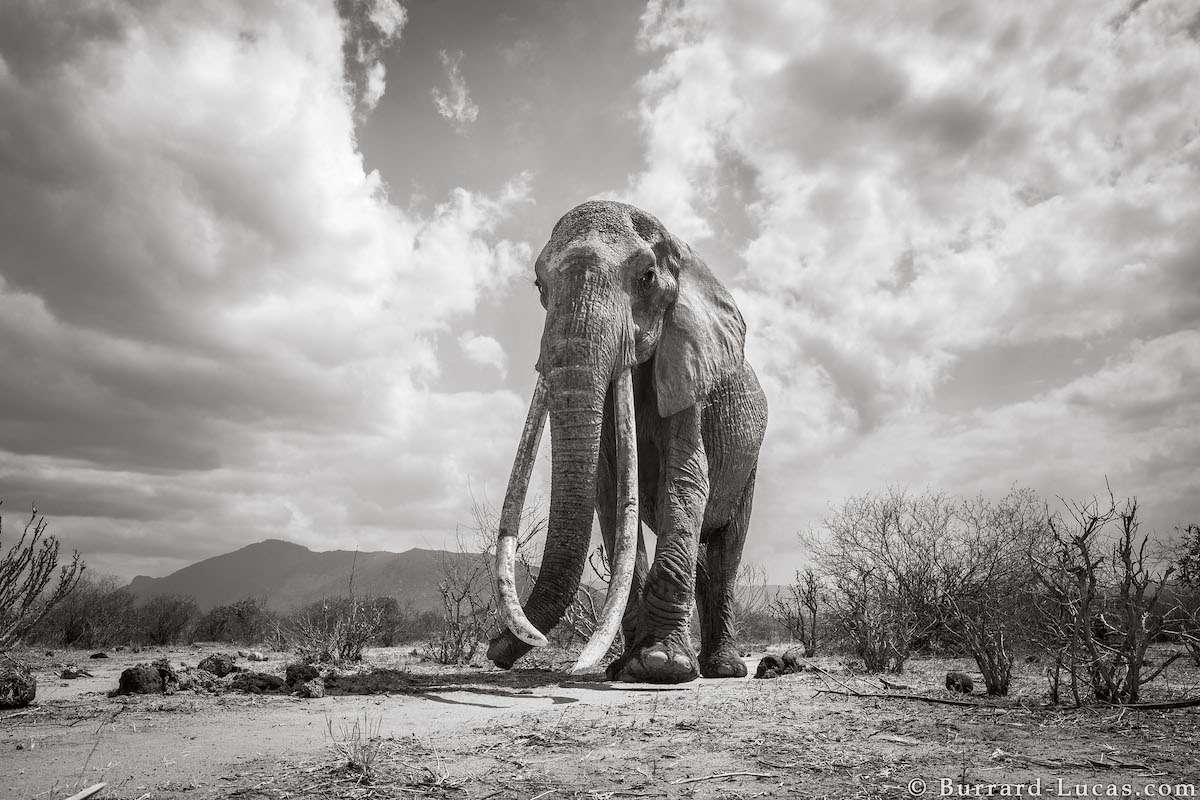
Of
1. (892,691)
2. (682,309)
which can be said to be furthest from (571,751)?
(682,309)

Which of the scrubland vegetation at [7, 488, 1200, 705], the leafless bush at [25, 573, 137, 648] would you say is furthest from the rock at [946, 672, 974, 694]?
the leafless bush at [25, 573, 137, 648]

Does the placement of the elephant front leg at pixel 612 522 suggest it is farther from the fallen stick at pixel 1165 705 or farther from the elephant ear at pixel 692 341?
the fallen stick at pixel 1165 705

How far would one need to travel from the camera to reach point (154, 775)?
323cm

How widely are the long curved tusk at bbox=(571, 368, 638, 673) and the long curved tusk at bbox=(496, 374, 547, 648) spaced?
47 cm

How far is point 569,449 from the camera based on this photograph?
22.2 feet

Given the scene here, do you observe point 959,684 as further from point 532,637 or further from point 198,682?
point 198,682

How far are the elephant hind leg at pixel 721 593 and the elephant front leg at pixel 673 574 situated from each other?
136 centimetres

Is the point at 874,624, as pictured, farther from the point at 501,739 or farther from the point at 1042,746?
the point at 501,739

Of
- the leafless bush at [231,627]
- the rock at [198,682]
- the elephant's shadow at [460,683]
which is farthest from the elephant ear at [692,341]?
the leafless bush at [231,627]

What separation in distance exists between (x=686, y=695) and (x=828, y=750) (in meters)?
2.22

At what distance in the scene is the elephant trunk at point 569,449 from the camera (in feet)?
21.9

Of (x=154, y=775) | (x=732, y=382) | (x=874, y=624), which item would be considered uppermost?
(x=732, y=382)

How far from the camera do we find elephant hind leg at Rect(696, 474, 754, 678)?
8461 mm

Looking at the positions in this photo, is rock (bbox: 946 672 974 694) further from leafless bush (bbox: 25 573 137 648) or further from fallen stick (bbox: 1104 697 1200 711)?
leafless bush (bbox: 25 573 137 648)
